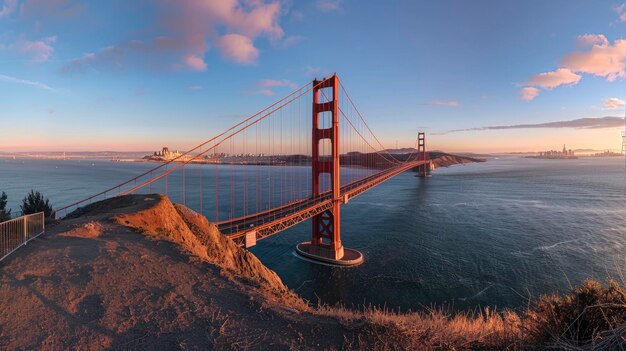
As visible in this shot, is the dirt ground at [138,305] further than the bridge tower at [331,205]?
No

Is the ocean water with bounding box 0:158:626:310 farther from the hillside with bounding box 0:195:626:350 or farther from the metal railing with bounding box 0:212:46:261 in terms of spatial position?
the metal railing with bounding box 0:212:46:261

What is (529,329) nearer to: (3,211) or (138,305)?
(138,305)

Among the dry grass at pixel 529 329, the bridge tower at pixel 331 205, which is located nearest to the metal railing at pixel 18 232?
the dry grass at pixel 529 329

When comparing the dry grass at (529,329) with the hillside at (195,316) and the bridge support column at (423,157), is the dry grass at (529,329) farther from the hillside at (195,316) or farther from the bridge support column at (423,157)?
the bridge support column at (423,157)

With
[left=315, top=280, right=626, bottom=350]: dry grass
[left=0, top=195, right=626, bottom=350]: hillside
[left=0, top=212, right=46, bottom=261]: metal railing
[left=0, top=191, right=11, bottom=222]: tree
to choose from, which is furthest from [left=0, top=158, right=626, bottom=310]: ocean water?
[left=0, top=191, right=11, bottom=222]: tree

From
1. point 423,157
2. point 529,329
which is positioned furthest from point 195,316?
point 423,157
